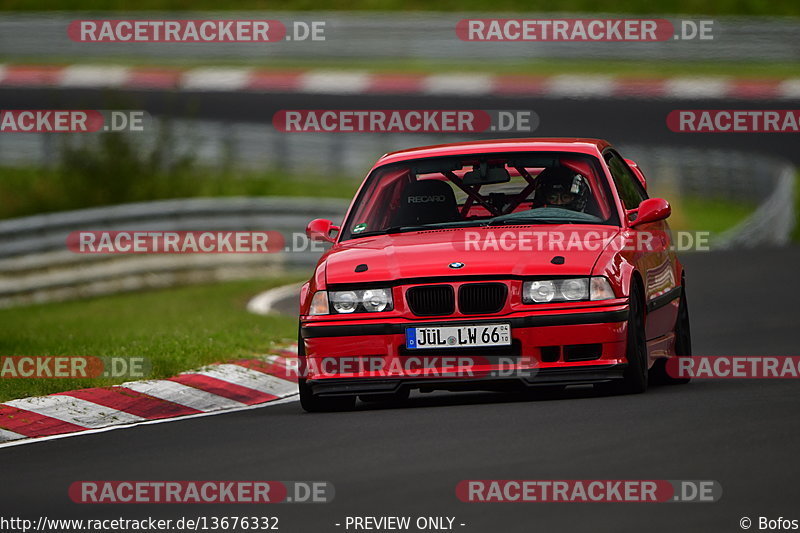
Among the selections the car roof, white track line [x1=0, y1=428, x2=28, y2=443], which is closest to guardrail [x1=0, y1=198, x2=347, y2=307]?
the car roof

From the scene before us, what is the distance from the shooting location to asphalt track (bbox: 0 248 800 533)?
6547 mm

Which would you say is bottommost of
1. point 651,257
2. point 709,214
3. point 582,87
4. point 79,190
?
point 651,257

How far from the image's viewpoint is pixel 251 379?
11.7 metres

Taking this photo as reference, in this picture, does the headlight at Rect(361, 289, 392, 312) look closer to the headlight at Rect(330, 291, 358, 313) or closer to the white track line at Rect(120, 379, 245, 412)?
the headlight at Rect(330, 291, 358, 313)

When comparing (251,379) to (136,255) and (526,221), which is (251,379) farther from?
(136,255)

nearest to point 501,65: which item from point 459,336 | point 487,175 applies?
point 487,175

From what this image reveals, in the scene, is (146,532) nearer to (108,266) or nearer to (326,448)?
(326,448)

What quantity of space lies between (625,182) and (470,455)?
157 inches

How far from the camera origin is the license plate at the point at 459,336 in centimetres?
941

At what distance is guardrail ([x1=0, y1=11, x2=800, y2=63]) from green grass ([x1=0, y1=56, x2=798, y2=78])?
0.11 meters

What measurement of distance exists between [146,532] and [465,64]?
30.3 meters

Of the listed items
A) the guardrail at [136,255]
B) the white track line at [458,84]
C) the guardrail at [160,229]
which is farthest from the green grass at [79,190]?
the white track line at [458,84]

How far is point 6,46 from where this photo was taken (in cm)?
3962

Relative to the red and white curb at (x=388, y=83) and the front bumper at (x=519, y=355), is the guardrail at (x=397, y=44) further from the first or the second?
the front bumper at (x=519, y=355)
